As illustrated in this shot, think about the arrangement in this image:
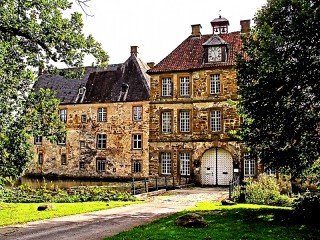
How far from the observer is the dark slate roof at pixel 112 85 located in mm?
38703

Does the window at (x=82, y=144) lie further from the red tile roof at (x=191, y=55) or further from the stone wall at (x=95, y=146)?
the red tile roof at (x=191, y=55)

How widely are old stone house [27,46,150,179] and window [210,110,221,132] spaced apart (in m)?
9.28

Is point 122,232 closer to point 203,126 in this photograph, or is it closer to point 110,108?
point 203,126

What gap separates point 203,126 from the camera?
29703mm

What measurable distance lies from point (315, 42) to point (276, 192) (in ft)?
27.1

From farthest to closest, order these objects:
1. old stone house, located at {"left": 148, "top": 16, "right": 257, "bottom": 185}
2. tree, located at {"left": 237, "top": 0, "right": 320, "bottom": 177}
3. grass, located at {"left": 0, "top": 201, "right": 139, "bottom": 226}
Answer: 1. old stone house, located at {"left": 148, "top": 16, "right": 257, "bottom": 185}
2. grass, located at {"left": 0, "top": 201, "right": 139, "bottom": 226}
3. tree, located at {"left": 237, "top": 0, "right": 320, "bottom": 177}

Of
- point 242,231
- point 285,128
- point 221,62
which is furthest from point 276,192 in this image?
point 221,62

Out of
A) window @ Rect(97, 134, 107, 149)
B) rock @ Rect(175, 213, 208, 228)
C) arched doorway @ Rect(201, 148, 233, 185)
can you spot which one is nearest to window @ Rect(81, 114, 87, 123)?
window @ Rect(97, 134, 107, 149)

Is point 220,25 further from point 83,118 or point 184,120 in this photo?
point 83,118

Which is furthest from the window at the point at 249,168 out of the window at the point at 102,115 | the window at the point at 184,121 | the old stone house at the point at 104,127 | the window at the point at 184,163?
the window at the point at 102,115

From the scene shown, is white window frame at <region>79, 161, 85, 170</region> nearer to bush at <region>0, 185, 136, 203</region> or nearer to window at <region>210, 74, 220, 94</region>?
window at <region>210, 74, 220, 94</region>

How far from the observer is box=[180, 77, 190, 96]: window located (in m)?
30.4

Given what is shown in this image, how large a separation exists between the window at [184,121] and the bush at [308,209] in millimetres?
17701

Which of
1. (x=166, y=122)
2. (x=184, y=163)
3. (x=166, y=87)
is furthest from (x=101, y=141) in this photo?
(x=184, y=163)
